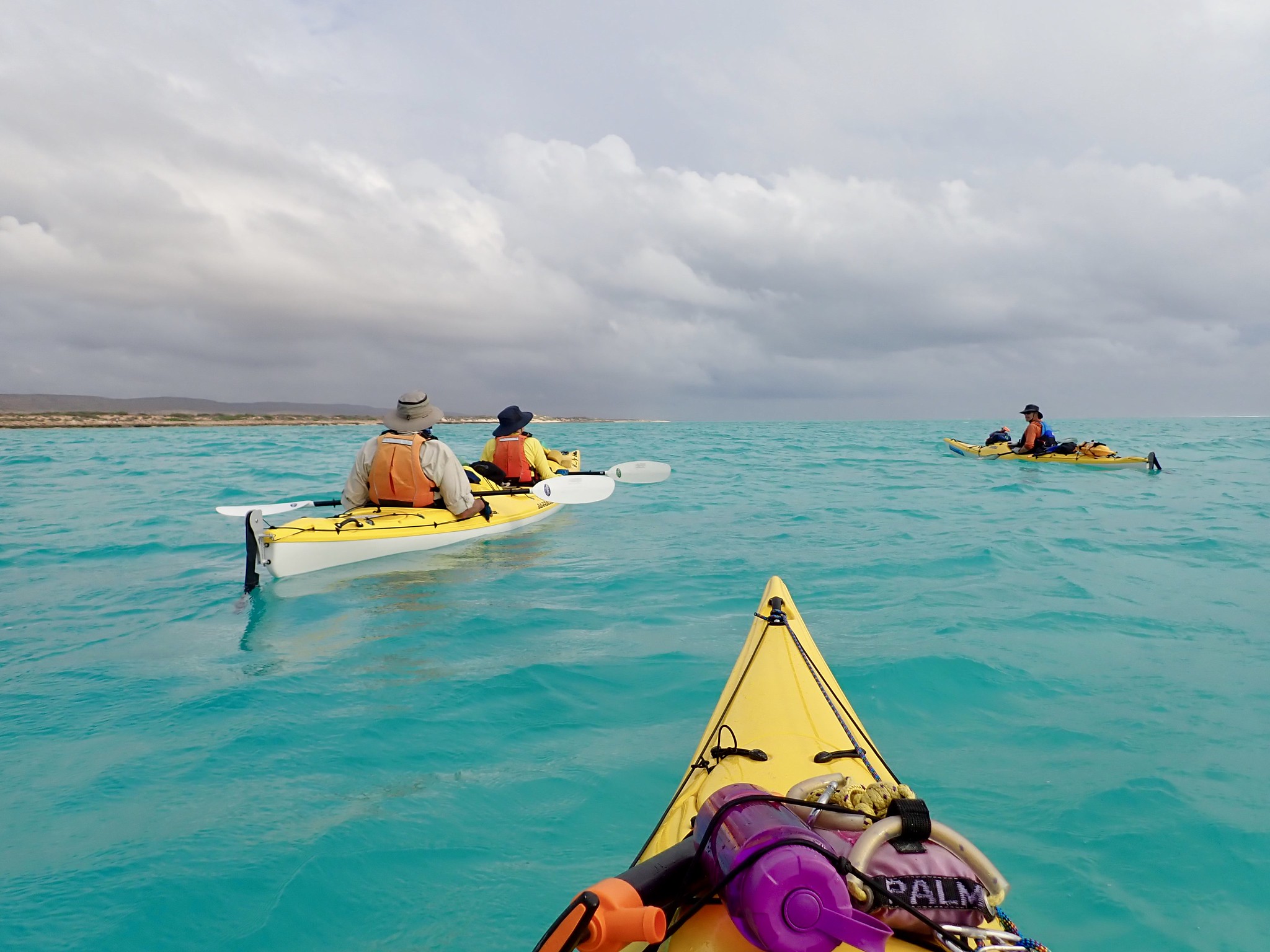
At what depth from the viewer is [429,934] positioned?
8.52ft

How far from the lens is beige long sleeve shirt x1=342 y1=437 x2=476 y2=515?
26.9ft

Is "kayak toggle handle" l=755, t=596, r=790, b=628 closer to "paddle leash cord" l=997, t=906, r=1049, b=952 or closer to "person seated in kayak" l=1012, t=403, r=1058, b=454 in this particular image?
"paddle leash cord" l=997, t=906, r=1049, b=952

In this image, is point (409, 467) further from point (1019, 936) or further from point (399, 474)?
point (1019, 936)

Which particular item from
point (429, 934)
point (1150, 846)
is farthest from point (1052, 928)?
point (429, 934)

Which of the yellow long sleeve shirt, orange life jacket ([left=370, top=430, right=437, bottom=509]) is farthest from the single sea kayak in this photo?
the yellow long sleeve shirt

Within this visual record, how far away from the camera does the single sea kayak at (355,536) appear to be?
289 inches

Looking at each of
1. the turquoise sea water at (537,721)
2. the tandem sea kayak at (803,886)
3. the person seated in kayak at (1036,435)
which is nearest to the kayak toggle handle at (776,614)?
the turquoise sea water at (537,721)

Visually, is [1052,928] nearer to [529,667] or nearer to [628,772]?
[628,772]

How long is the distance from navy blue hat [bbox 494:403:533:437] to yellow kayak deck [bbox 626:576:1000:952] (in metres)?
7.66

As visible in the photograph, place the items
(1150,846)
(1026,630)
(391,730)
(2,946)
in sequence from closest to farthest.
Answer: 1. (2,946)
2. (1150,846)
3. (391,730)
4. (1026,630)

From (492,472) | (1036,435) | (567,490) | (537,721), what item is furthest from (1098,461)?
(537,721)

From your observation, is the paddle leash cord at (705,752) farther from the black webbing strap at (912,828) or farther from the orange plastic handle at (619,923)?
the black webbing strap at (912,828)

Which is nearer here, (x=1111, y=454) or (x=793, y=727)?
(x=793, y=727)

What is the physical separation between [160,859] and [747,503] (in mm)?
11889
